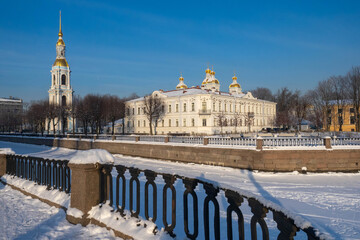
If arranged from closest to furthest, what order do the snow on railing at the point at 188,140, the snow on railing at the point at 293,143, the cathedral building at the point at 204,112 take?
the snow on railing at the point at 293,143 < the snow on railing at the point at 188,140 < the cathedral building at the point at 204,112

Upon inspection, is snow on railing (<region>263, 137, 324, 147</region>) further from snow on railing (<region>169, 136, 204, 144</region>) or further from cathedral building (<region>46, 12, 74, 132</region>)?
cathedral building (<region>46, 12, 74, 132</region>)

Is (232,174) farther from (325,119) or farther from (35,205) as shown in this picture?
(325,119)

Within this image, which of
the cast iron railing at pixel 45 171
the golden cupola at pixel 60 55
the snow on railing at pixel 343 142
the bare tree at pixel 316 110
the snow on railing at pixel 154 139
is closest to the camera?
the cast iron railing at pixel 45 171

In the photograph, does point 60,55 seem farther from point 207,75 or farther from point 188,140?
point 188,140

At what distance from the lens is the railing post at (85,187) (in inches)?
187

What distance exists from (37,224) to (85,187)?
1.16 meters

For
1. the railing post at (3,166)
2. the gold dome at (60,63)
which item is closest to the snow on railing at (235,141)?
the railing post at (3,166)

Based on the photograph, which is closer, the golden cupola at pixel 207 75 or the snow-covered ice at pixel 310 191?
the snow-covered ice at pixel 310 191

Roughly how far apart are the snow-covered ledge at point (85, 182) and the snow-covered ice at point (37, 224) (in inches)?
8.4

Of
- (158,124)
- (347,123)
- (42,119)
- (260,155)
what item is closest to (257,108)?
(347,123)

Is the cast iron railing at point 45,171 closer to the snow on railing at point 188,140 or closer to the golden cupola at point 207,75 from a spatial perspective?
the snow on railing at point 188,140

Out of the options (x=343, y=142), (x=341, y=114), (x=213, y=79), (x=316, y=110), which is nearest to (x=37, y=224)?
(x=343, y=142)

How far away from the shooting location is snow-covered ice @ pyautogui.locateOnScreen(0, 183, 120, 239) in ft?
14.5

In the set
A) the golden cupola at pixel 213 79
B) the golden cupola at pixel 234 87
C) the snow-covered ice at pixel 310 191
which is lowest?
the snow-covered ice at pixel 310 191
